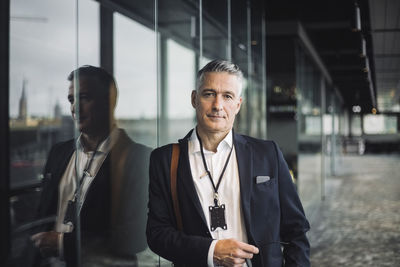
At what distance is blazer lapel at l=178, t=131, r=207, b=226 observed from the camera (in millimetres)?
1712

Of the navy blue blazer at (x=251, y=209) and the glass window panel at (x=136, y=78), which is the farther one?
the glass window panel at (x=136, y=78)

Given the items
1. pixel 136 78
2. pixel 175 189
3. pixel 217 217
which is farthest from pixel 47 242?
pixel 136 78

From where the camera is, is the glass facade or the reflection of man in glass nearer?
the glass facade

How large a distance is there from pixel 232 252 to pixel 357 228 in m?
6.11

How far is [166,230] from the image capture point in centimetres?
171

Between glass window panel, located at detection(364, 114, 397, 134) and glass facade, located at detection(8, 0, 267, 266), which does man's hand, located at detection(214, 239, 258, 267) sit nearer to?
glass facade, located at detection(8, 0, 267, 266)

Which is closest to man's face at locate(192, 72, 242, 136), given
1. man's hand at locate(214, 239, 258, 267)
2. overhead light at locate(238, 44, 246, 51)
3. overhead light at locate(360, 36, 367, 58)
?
man's hand at locate(214, 239, 258, 267)

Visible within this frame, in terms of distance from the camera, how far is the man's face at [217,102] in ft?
5.90

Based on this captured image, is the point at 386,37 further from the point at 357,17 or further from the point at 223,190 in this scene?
the point at 223,190

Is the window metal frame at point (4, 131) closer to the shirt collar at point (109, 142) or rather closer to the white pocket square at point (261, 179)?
the shirt collar at point (109, 142)

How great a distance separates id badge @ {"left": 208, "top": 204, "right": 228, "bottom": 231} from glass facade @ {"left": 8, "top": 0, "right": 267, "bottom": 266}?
0.74m

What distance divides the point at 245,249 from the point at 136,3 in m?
1.79

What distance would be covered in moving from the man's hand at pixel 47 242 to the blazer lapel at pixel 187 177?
65 cm

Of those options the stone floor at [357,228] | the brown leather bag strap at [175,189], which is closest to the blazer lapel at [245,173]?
the brown leather bag strap at [175,189]
